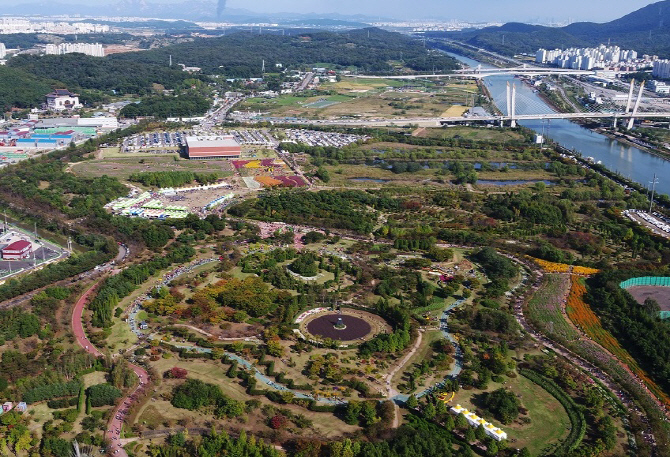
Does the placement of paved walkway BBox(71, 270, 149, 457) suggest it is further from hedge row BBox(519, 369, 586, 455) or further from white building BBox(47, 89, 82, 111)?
white building BBox(47, 89, 82, 111)

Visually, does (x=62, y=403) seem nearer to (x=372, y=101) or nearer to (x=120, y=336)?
(x=120, y=336)

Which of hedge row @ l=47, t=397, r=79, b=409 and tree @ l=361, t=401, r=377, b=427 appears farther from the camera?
hedge row @ l=47, t=397, r=79, b=409

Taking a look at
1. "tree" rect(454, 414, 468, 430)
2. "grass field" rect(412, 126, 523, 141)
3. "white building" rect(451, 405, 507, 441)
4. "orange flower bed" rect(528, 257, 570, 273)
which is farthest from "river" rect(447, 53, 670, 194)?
"tree" rect(454, 414, 468, 430)

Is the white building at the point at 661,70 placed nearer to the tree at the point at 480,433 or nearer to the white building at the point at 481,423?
Answer: the white building at the point at 481,423

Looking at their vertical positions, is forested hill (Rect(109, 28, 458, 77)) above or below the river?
above

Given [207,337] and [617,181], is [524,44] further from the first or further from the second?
[207,337]

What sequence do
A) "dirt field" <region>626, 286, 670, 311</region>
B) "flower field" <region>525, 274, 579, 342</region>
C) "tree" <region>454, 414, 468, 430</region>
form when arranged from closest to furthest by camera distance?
"tree" <region>454, 414, 468, 430</region>
"flower field" <region>525, 274, 579, 342</region>
"dirt field" <region>626, 286, 670, 311</region>

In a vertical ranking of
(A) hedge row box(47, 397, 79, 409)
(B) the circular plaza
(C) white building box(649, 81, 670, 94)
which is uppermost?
(C) white building box(649, 81, 670, 94)

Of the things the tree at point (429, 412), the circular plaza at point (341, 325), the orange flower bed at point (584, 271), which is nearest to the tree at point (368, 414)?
the tree at point (429, 412)
